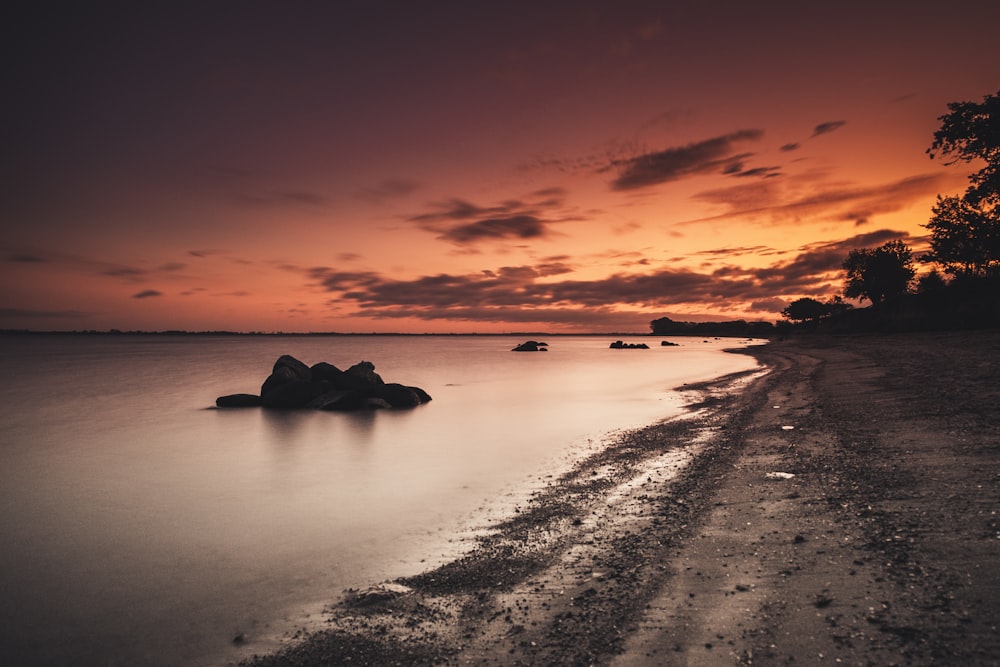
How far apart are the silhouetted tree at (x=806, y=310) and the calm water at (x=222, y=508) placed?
13914 cm

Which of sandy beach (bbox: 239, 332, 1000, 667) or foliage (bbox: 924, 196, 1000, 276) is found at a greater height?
foliage (bbox: 924, 196, 1000, 276)

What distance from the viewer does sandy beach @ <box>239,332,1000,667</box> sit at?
13.2 ft

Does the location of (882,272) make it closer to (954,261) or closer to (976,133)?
(954,261)

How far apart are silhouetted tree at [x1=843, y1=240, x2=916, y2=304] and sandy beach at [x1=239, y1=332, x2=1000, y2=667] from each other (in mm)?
93100

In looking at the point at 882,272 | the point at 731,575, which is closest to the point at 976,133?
the point at 731,575

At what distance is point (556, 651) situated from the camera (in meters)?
4.25

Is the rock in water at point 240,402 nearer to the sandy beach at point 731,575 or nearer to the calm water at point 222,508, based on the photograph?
the calm water at point 222,508

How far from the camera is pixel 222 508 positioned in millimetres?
9875

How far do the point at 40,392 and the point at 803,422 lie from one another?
146ft

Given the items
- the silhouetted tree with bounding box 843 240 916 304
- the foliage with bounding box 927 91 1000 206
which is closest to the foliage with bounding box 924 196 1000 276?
the foliage with bounding box 927 91 1000 206

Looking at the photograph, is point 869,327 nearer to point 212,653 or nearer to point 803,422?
point 803,422

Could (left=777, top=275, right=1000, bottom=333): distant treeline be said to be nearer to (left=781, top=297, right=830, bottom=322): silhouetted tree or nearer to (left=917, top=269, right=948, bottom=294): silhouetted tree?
(left=917, top=269, right=948, bottom=294): silhouetted tree

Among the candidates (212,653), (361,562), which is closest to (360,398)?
(361,562)

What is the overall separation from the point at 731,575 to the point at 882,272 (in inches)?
4005
